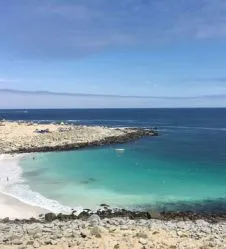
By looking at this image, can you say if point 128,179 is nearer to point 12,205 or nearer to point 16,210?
point 12,205

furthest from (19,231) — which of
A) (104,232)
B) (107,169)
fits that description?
(107,169)

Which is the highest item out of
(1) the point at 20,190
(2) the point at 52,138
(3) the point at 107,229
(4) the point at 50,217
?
(2) the point at 52,138

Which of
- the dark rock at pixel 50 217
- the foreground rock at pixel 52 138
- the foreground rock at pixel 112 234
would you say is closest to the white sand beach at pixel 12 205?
the dark rock at pixel 50 217

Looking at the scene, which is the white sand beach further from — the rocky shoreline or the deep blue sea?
the rocky shoreline

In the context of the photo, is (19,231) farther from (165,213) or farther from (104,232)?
(165,213)

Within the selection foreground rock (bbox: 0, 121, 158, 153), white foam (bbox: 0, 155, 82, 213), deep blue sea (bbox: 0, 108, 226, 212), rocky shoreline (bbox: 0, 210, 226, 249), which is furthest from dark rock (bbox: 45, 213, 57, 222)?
foreground rock (bbox: 0, 121, 158, 153)

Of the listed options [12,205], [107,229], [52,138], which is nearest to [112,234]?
[107,229]
